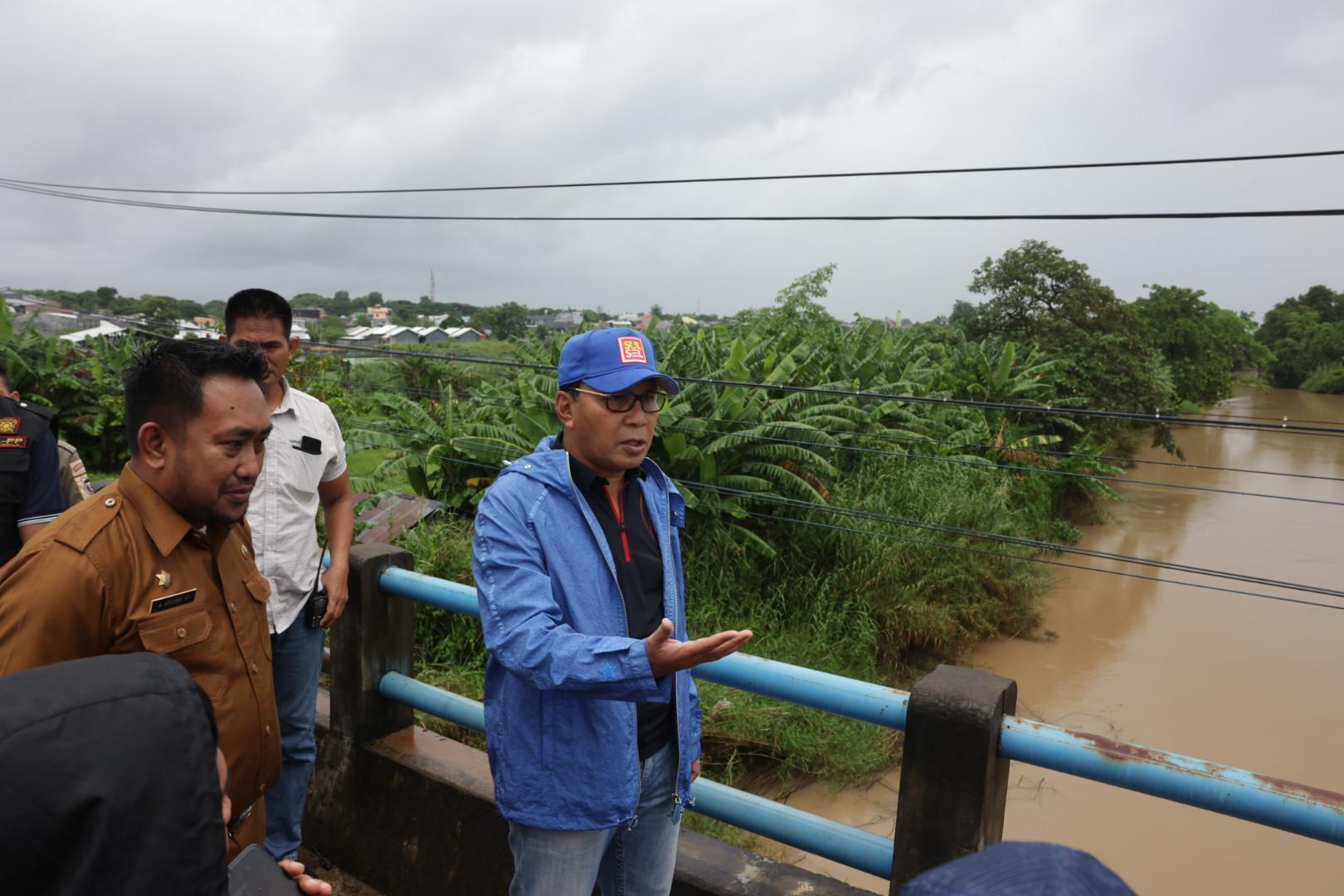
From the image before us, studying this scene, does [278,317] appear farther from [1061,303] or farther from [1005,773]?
[1061,303]

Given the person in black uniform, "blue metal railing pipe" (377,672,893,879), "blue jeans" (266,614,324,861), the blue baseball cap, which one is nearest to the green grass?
the person in black uniform

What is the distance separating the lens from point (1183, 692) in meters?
9.38

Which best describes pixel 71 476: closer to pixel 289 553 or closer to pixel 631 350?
pixel 289 553

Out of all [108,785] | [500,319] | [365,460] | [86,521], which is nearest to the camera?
[108,785]

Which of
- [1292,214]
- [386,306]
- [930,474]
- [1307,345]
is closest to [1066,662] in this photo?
[930,474]

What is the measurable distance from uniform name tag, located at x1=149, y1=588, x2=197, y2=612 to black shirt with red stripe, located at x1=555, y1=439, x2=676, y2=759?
688 mm

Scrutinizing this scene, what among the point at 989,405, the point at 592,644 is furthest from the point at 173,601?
the point at 989,405

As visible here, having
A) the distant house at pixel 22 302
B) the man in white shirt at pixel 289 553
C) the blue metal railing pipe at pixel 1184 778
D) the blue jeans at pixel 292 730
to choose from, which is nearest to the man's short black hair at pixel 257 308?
the man in white shirt at pixel 289 553

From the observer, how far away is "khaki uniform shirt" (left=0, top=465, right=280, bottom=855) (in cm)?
122

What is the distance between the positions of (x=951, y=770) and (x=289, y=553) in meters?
1.70

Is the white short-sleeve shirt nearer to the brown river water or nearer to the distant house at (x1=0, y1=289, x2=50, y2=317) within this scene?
the brown river water

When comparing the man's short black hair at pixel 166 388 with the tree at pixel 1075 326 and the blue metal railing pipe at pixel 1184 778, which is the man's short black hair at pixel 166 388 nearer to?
the blue metal railing pipe at pixel 1184 778

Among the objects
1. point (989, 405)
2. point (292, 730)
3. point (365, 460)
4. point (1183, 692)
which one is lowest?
point (1183, 692)

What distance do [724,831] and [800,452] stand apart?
426 centimetres
